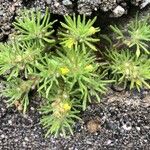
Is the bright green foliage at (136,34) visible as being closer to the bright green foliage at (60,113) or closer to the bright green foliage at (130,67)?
the bright green foliage at (130,67)

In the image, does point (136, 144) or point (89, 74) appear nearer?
point (89, 74)

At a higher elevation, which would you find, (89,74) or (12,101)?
(89,74)

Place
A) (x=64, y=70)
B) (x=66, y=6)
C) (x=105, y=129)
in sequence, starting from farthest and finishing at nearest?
(x=105, y=129) → (x=66, y=6) → (x=64, y=70)

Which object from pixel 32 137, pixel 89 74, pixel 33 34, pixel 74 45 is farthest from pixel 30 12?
pixel 32 137

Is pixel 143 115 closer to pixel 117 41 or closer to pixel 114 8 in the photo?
pixel 117 41

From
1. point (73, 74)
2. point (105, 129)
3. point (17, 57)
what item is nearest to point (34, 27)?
point (17, 57)

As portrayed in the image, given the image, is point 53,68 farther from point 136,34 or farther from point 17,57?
point 136,34
